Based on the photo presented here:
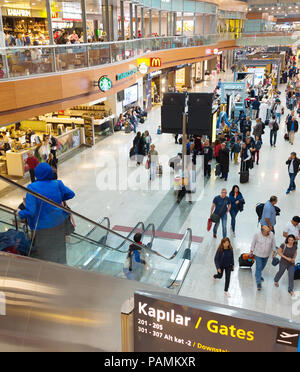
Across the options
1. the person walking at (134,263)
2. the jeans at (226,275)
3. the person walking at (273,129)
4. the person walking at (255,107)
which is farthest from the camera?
the person walking at (255,107)

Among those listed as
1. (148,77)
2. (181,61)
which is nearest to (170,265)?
(148,77)

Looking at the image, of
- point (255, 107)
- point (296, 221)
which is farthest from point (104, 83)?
point (255, 107)

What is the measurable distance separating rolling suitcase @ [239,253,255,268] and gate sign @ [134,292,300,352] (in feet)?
17.9

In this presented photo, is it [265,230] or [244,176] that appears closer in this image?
[265,230]

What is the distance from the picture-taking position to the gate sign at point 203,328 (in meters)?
2.55

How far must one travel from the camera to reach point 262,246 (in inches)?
287

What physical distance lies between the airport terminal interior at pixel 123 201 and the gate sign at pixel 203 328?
0.02m

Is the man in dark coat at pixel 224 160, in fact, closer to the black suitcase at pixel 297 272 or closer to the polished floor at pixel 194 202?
the polished floor at pixel 194 202

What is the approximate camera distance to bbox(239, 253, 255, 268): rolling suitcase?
8.10 meters

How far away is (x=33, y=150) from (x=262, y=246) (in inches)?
408

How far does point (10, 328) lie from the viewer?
17.1ft

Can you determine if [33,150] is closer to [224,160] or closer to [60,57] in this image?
[60,57]

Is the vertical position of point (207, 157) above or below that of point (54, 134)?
above

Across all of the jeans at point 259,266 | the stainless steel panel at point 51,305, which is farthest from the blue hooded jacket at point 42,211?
the jeans at point 259,266
